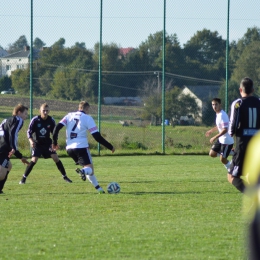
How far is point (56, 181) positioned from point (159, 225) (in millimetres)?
6980

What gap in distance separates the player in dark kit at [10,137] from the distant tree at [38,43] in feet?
41.9

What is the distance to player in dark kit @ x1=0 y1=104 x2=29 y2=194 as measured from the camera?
11.6 metres

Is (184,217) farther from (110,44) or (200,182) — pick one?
(110,44)

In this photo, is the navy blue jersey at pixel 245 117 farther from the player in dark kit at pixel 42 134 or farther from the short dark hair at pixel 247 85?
the player in dark kit at pixel 42 134

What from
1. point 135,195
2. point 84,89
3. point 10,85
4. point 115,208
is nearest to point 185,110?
point 84,89

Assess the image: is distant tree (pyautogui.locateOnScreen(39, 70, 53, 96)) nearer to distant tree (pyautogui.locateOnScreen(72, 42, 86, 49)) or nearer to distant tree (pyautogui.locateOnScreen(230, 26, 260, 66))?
distant tree (pyautogui.locateOnScreen(72, 42, 86, 49))

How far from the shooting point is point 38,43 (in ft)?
86.3

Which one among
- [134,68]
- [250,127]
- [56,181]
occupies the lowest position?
[56,181]

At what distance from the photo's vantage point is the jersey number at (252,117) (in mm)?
8586

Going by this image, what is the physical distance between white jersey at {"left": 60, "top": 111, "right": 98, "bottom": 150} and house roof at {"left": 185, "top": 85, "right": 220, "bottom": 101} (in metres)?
16.7

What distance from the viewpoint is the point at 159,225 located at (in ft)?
25.5

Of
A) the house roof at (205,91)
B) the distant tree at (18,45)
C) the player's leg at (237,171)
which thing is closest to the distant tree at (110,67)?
the distant tree at (18,45)

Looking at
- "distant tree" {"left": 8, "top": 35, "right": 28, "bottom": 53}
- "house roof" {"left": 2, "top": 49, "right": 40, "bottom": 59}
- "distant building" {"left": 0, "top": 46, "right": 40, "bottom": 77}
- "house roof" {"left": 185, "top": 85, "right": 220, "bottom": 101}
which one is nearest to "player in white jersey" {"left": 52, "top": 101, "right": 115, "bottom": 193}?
"distant tree" {"left": 8, "top": 35, "right": 28, "bottom": 53}

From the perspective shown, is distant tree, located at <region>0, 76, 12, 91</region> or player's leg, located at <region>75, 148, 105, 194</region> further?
distant tree, located at <region>0, 76, 12, 91</region>
